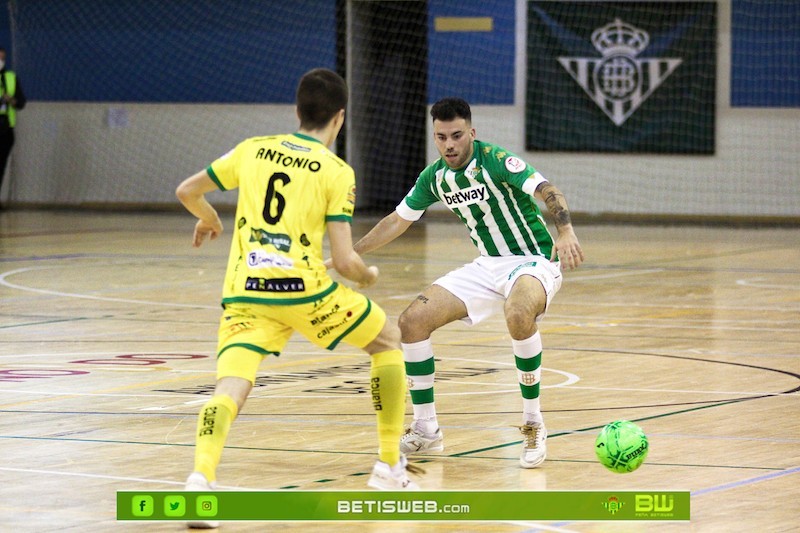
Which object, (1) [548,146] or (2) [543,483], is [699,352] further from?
(1) [548,146]

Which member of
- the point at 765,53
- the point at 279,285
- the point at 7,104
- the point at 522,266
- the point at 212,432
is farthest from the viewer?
the point at 7,104

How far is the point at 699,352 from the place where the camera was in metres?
10.2

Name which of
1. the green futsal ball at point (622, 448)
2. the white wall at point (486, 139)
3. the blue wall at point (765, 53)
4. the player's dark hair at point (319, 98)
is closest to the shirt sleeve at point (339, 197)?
the player's dark hair at point (319, 98)

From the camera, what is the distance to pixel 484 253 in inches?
294

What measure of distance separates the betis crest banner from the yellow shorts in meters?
18.8

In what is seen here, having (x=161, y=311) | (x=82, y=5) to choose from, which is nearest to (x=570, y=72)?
(x=82, y=5)

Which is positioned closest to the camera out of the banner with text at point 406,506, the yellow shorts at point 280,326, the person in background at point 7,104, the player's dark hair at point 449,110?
the banner with text at point 406,506

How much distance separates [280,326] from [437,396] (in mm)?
2926

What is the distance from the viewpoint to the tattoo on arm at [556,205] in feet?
22.3

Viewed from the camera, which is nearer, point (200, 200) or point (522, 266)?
point (200, 200)

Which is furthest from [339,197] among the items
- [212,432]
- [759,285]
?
[759,285]

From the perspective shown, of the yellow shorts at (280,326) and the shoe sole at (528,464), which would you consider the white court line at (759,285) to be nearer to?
the shoe sole at (528,464)

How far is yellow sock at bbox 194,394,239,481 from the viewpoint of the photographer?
5156 mm

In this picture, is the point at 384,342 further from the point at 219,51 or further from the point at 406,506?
the point at 219,51
